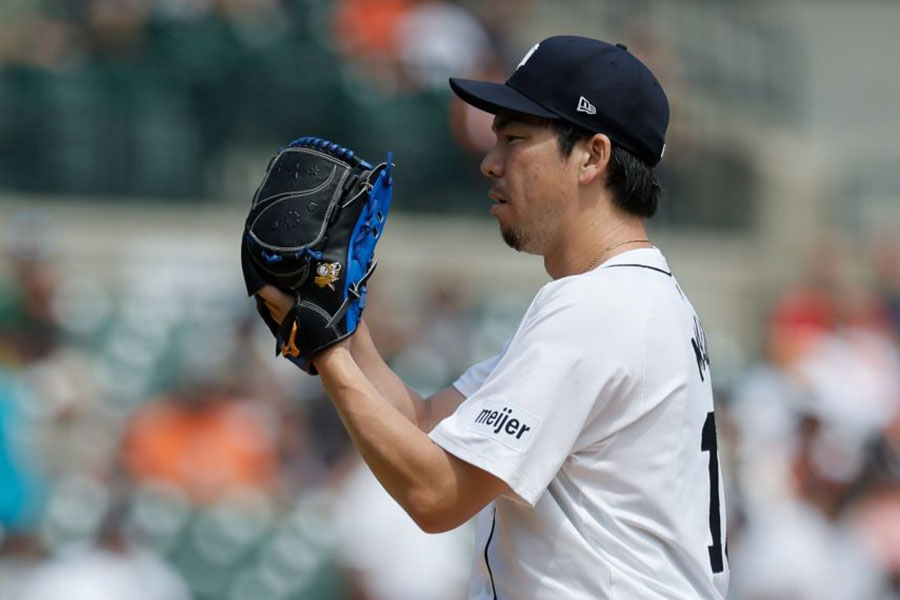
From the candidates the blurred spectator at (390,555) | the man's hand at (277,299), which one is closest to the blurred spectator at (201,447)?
the blurred spectator at (390,555)

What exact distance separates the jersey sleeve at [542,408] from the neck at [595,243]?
0.82 ft

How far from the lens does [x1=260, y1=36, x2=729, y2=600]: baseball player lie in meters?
2.79

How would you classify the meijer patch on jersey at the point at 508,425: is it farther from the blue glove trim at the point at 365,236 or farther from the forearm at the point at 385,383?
the forearm at the point at 385,383

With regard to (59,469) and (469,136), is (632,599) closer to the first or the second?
(59,469)

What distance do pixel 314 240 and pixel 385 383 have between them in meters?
0.52

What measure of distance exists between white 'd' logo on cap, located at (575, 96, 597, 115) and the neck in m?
0.22

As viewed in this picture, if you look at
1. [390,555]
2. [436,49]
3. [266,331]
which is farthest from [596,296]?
[436,49]

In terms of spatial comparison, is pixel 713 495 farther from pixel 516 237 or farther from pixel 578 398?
pixel 516 237

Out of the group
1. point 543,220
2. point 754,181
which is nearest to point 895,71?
point 754,181

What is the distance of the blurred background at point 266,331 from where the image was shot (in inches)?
286

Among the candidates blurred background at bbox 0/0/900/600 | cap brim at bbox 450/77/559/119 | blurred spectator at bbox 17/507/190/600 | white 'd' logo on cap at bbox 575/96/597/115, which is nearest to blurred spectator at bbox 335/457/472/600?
blurred background at bbox 0/0/900/600

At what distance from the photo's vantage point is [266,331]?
28.7 ft

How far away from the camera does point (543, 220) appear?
3068mm

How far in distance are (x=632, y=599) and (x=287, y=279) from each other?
87cm
